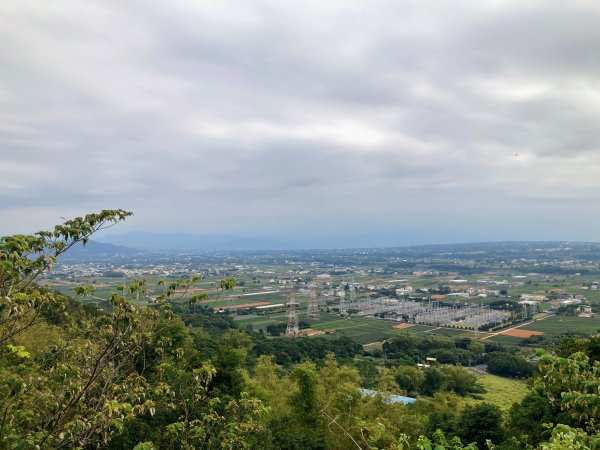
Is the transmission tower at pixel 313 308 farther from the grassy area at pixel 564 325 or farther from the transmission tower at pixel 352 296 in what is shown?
the grassy area at pixel 564 325

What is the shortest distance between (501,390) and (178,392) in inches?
1280

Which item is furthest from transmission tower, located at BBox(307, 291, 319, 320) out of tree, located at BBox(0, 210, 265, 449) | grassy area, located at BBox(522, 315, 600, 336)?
tree, located at BBox(0, 210, 265, 449)

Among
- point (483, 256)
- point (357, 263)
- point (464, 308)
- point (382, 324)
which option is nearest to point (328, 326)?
point (382, 324)

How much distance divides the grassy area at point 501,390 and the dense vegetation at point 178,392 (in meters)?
1.78

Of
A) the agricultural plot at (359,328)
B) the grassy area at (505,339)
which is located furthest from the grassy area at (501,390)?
the agricultural plot at (359,328)

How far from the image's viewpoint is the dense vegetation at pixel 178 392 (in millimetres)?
4918

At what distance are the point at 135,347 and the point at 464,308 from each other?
7588 centimetres

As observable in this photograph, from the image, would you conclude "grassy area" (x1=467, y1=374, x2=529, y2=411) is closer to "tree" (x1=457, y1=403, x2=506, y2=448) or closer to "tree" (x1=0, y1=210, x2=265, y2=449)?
"tree" (x1=457, y1=403, x2=506, y2=448)

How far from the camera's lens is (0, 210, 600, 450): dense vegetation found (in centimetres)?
492

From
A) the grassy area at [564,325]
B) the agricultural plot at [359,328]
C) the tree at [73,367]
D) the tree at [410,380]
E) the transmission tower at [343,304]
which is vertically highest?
the tree at [73,367]

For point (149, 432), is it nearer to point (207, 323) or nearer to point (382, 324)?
point (207, 323)

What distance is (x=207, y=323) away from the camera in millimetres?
51906

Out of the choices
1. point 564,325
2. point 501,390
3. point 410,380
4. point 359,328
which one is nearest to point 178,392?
point 410,380

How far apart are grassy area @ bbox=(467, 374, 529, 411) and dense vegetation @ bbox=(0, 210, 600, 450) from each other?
1.78 metres
